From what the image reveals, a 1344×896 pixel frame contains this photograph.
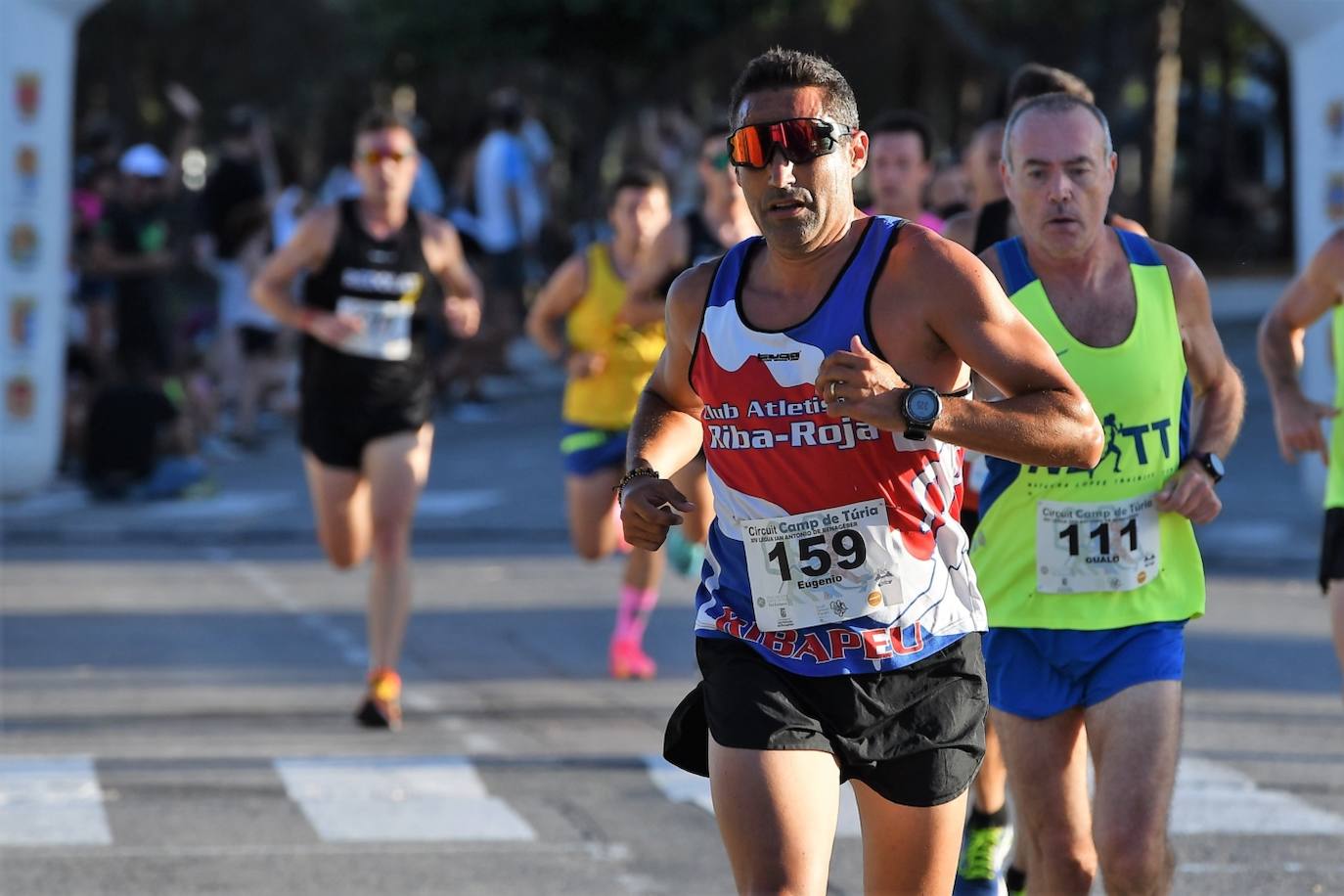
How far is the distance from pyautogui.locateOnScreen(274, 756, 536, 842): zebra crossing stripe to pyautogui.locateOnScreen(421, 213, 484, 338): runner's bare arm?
2047 mm

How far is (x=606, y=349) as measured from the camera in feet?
32.9

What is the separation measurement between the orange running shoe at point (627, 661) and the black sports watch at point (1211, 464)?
485cm

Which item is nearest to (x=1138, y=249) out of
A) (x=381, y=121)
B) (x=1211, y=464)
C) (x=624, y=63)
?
(x=1211, y=464)

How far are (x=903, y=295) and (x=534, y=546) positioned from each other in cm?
1025

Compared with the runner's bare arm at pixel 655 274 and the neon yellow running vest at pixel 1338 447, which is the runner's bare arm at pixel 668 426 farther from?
the runner's bare arm at pixel 655 274

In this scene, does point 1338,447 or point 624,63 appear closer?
point 1338,447

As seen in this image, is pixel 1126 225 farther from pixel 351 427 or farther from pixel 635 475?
pixel 351 427

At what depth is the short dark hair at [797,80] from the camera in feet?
14.0

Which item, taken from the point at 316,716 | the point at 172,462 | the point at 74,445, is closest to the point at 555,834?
the point at 316,716

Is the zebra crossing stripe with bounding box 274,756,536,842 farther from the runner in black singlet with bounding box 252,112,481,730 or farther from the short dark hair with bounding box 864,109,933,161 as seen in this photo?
the short dark hair with bounding box 864,109,933,161

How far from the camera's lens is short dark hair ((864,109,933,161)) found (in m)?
8.30

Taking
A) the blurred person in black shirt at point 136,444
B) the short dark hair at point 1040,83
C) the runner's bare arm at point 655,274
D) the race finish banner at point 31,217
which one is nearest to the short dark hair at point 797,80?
the short dark hair at point 1040,83

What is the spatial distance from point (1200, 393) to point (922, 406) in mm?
1780

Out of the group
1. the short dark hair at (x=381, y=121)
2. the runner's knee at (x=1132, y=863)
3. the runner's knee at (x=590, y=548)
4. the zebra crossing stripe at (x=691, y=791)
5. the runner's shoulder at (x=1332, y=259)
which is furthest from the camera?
the runner's knee at (x=590, y=548)
